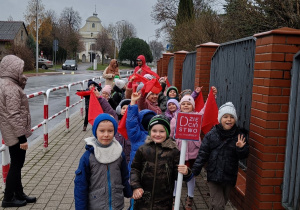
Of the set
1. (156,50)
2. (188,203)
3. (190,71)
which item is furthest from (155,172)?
(156,50)

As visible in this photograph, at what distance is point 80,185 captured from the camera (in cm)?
306

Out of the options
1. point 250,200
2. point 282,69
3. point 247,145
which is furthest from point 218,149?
point 282,69

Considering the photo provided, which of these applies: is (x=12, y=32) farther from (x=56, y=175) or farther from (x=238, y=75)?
(x=238, y=75)

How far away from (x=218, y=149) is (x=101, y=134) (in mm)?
1300

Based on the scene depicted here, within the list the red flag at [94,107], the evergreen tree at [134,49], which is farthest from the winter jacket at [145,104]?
the evergreen tree at [134,49]

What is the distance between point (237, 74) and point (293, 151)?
183 cm

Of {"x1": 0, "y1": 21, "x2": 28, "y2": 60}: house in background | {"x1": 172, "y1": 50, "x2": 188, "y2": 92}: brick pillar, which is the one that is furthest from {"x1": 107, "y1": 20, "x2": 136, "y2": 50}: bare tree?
{"x1": 172, "y1": 50, "x2": 188, "y2": 92}: brick pillar

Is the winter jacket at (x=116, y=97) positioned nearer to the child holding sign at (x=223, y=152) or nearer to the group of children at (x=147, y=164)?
the group of children at (x=147, y=164)

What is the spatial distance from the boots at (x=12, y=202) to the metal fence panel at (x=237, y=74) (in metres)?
3.05

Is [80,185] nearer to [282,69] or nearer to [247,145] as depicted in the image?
[247,145]

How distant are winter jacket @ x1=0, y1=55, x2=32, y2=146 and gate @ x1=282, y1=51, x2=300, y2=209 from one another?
9.74ft

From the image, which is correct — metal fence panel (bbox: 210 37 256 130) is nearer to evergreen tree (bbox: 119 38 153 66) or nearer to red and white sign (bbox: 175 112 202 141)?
red and white sign (bbox: 175 112 202 141)

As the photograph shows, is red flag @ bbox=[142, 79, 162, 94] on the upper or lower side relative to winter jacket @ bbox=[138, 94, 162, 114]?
upper

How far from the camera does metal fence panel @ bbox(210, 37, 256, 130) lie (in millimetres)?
4324
